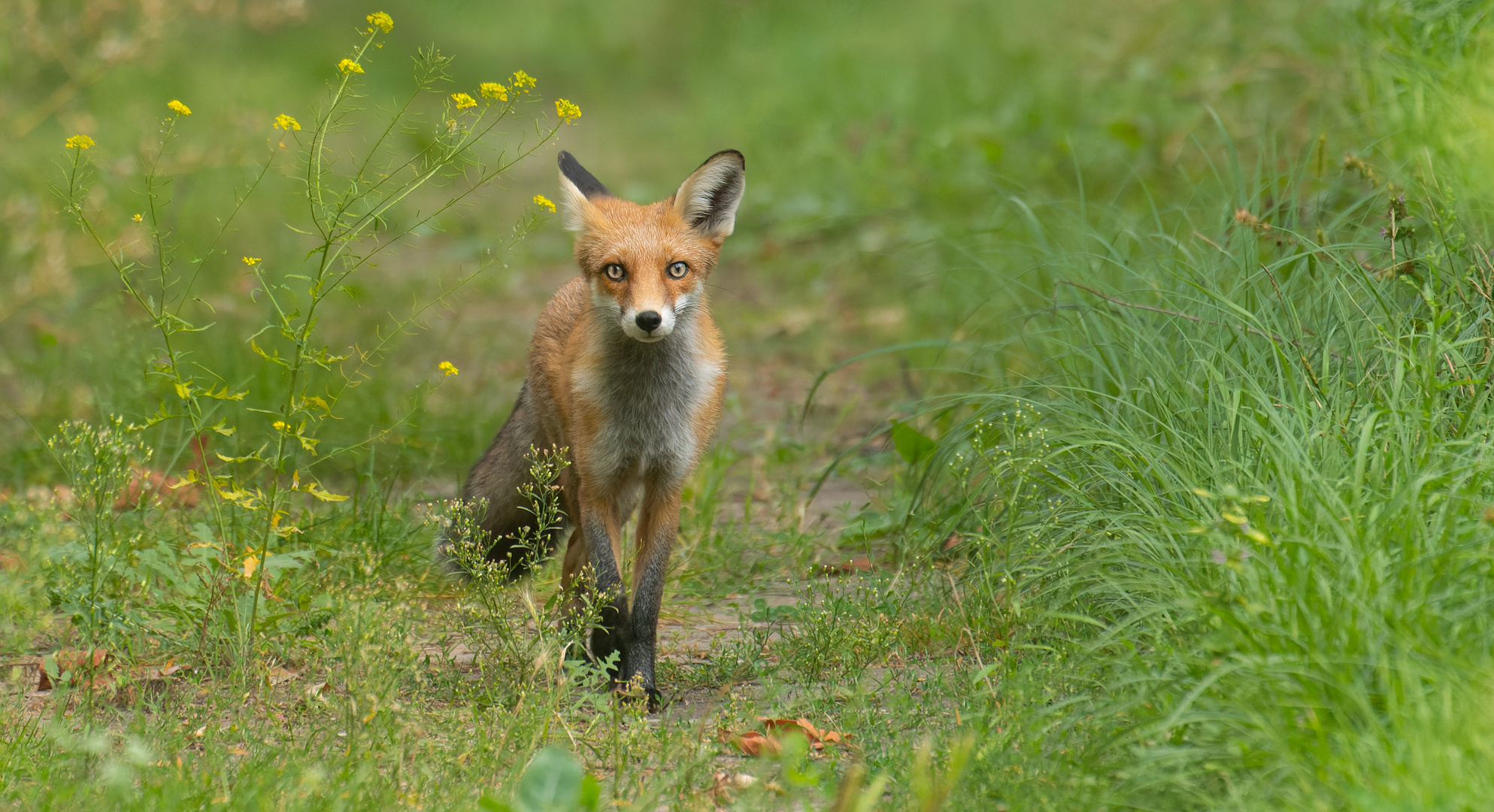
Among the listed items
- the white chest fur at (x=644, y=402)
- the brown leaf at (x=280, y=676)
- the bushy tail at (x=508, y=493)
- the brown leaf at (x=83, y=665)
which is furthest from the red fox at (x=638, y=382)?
the brown leaf at (x=83, y=665)

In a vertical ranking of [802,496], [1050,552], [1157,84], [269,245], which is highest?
[1157,84]

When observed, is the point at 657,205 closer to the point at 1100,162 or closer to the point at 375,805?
the point at 375,805

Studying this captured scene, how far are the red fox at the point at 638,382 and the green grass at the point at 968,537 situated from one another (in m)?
0.31

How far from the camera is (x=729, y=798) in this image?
282cm

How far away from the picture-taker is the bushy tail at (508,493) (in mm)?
4293

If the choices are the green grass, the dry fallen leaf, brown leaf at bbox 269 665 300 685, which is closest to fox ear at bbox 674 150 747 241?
the green grass

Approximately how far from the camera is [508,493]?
4.37 metres

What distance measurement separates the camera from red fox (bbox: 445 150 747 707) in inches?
147

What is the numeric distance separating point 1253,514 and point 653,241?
1.87 metres

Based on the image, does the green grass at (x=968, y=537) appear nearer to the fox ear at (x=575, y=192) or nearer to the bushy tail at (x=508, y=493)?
the bushy tail at (x=508, y=493)

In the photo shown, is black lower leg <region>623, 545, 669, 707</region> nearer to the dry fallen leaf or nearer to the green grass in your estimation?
the green grass

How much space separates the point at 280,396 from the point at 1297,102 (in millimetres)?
5283

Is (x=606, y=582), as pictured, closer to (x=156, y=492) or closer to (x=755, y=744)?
(x=755, y=744)

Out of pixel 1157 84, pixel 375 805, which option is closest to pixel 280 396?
pixel 375 805
